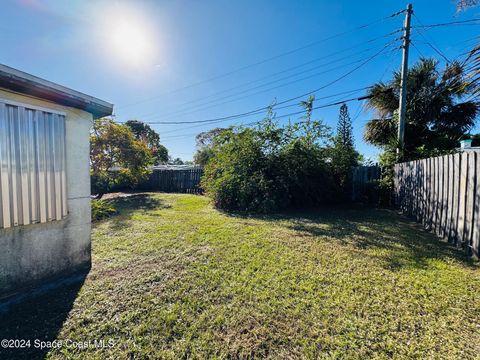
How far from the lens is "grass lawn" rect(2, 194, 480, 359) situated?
1.62 metres

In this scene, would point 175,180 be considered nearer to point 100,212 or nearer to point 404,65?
point 100,212

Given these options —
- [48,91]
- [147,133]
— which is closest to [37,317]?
[48,91]

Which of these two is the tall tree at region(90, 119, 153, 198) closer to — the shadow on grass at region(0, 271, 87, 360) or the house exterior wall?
the house exterior wall

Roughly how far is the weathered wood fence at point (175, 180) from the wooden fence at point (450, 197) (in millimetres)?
10058

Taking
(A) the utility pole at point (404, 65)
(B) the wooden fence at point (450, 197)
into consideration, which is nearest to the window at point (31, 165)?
(B) the wooden fence at point (450, 197)

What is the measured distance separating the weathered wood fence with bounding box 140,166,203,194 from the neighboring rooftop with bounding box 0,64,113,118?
9.51 meters

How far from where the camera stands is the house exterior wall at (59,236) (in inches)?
90.0

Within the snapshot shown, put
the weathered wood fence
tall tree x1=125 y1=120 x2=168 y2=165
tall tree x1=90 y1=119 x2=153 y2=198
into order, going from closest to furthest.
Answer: tall tree x1=90 y1=119 x2=153 y2=198
the weathered wood fence
tall tree x1=125 y1=120 x2=168 y2=165

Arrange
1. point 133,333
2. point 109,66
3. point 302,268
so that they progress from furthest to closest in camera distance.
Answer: point 109,66
point 302,268
point 133,333

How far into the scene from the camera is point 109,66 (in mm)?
7098

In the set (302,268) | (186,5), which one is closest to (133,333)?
(302,268)

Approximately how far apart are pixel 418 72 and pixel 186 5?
30.5 feet

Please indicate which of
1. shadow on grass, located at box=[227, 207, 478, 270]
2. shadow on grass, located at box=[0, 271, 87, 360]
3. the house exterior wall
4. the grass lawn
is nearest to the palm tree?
shadow on grass, located at box=[227, 207, 478, 270]

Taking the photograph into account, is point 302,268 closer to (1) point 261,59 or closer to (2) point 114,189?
(1) point 261,59
